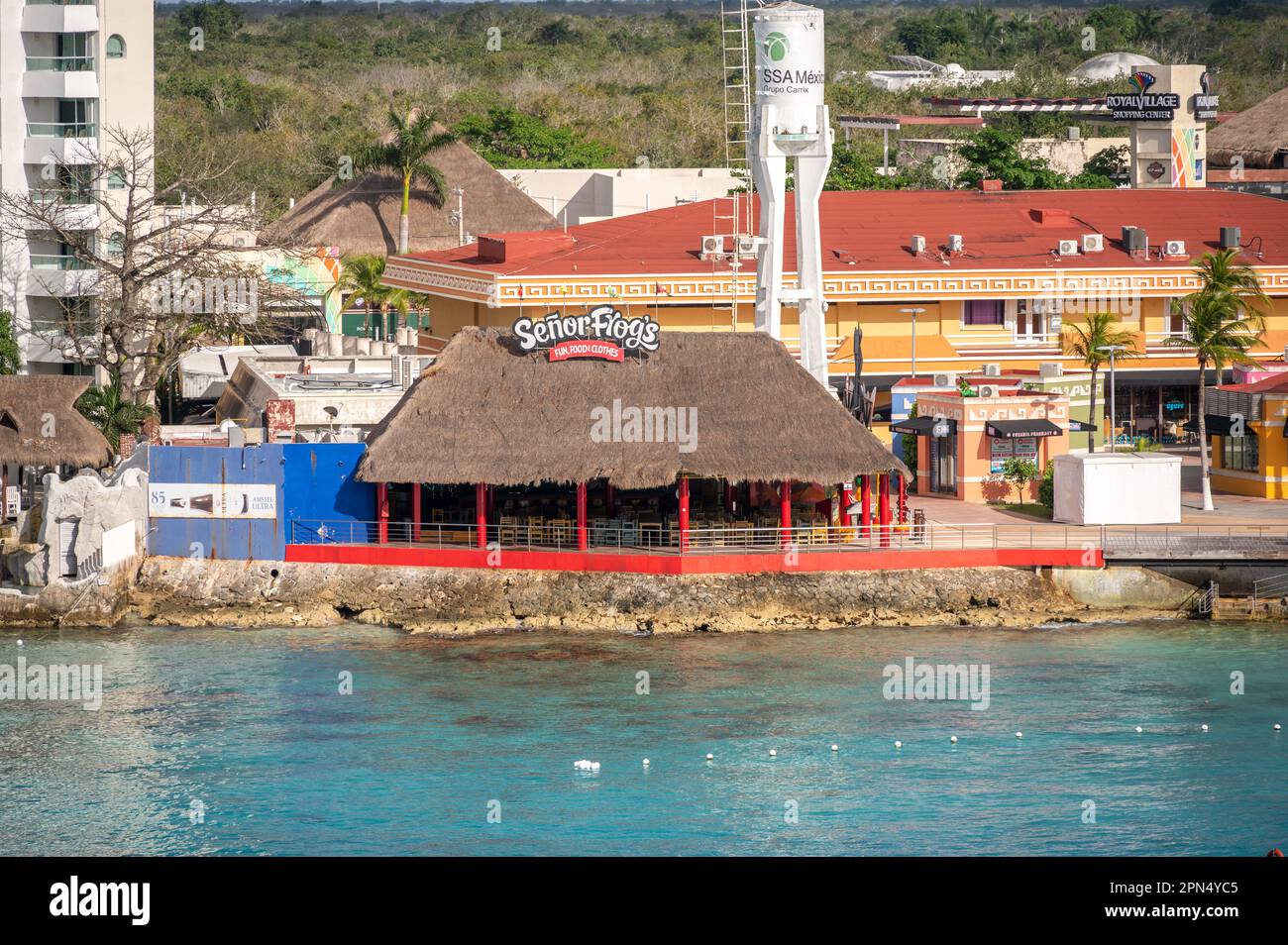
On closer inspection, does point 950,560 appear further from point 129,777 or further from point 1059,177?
A: point 1059,177

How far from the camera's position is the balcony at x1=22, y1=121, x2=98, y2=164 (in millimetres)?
71375

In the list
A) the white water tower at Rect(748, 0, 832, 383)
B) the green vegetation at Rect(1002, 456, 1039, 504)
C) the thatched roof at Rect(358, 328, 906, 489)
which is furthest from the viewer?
the green vegetation at Rect(1002, 456, 1039, 504)

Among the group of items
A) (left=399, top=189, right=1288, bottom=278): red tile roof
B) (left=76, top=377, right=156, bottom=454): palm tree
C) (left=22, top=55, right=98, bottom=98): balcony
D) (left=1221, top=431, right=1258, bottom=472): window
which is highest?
(left=22, top=55, right=98, bottom=98): balcony

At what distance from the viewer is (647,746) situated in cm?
4047

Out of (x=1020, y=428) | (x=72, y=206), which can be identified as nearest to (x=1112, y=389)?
(x=1020, y=428)

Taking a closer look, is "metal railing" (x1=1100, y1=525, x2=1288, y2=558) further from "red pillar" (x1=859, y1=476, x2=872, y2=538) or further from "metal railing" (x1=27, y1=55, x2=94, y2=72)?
"metal railing" (x1=27, y1=55, x2=94, y2=72)

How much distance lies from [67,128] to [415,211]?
2638cm

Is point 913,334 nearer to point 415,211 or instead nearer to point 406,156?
point 406,156

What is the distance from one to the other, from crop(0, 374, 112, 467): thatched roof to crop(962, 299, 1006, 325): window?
31230 mm

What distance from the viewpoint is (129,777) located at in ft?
127

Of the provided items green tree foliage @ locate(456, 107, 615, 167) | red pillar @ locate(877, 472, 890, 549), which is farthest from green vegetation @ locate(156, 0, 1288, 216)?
red pillar @ locate(877, 472, 890, 549)

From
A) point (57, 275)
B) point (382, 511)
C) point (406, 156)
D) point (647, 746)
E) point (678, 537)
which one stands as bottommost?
point (647, 746)

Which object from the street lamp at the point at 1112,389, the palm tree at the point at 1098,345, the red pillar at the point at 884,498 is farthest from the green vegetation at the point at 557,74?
the red pillar at the point at 884,498

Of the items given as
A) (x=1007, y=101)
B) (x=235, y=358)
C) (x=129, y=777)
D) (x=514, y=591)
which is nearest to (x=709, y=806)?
(x=129, y=777)
